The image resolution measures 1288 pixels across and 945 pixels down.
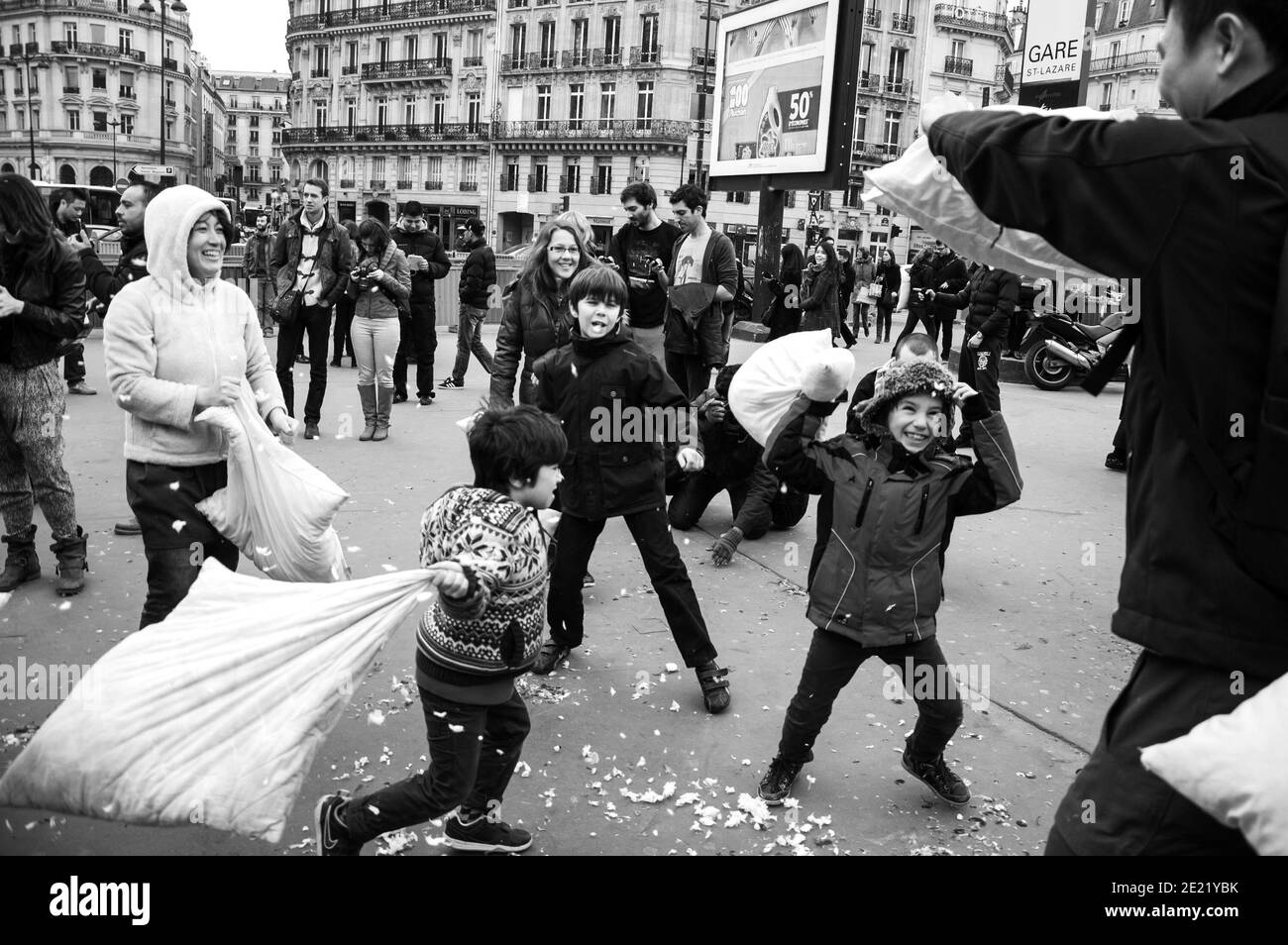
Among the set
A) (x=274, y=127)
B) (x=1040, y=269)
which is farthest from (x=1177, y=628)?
(x=274, y=127)

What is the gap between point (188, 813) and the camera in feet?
7.95

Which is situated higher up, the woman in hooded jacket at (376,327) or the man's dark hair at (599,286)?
the man's dark hair at (599,286)

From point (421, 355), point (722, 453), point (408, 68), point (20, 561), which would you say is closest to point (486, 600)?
point (20, 561)

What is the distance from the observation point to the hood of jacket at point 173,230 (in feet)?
12.1

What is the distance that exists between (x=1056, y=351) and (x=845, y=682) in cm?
1195

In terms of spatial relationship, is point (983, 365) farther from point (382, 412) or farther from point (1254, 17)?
point (1254, 17)

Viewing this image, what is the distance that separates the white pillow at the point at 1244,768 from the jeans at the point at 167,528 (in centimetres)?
333

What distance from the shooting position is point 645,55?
54.6 m

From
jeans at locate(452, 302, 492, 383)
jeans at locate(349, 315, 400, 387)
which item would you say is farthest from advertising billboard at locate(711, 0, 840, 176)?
jeans at locate(349, 315, 400, 387)

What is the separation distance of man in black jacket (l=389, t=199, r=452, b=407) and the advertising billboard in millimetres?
4450

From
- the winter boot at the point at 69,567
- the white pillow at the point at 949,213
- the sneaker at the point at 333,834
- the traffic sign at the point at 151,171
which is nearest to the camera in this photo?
the white pillow at the point at 949,213

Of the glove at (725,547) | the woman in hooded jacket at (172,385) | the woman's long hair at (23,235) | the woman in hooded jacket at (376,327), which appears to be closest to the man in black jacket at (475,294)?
the woman in hooded jacket at (376,327)

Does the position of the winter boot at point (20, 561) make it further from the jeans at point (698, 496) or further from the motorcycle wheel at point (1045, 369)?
the motorcycle wheel at point (1045, 369)
